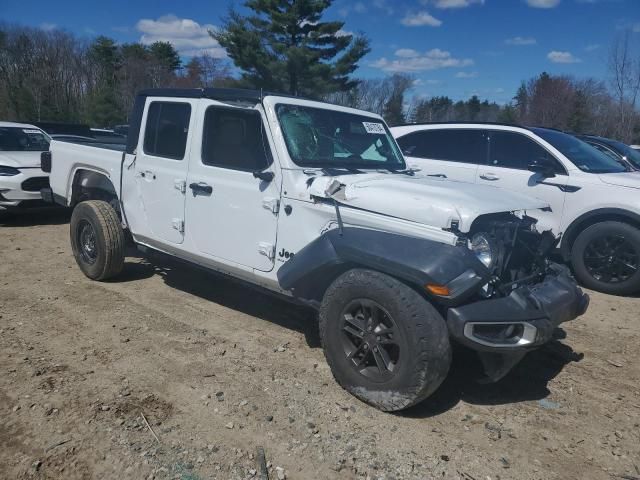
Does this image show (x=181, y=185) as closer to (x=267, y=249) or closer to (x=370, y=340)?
(x=267, y=249)

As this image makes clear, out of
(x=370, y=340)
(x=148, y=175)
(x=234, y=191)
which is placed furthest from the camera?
(x=148, y=175)

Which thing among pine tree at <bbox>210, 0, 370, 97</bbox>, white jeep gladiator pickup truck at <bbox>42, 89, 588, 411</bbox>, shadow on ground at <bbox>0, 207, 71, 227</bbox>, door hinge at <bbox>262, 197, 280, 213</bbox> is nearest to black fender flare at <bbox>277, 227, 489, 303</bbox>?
white jeep gladiator pickup truck at <bbox>42, 89, 588, 411</bbox>

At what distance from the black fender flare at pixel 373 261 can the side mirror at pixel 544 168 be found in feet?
12.3

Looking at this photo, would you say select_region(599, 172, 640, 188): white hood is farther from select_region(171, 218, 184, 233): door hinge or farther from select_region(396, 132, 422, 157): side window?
select_region(171, 218, 184, 233): door hinge

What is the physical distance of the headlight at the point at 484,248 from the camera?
3.12 meters

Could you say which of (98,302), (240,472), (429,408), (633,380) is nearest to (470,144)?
(633,380)

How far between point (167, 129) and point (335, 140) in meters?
1.58

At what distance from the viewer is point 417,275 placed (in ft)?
9.34

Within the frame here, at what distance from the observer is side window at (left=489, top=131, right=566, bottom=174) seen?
6.50m

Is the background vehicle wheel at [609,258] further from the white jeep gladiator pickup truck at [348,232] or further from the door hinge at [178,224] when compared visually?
the door hinge at [178,224]

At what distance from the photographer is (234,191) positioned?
3.97 meters

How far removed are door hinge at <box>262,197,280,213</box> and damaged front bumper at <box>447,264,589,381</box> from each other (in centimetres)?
149

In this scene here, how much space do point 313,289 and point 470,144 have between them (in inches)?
172

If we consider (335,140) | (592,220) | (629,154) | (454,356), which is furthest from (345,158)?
(629,154)
